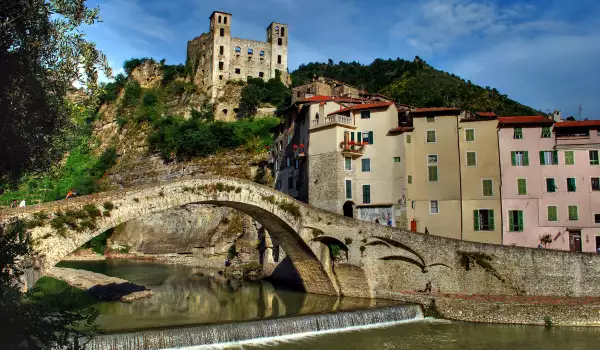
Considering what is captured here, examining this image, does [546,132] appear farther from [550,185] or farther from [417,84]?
[417,84]

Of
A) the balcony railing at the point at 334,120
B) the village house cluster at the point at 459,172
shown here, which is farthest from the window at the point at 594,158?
the balcony railing at the point at 334,120

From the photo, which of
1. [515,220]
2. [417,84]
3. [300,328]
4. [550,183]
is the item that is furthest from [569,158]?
[417,84]

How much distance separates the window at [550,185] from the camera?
99.1 ft

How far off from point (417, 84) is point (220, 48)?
93.2 feet

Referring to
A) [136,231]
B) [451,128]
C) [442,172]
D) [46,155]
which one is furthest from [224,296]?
[136,231]

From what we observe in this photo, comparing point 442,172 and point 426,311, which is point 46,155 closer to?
point 426,311

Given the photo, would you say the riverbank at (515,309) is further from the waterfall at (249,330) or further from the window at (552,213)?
the window at (552,213)

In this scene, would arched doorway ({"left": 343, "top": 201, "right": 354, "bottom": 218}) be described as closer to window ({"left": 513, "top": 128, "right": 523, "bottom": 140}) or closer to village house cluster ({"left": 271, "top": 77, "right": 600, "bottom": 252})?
village house cluster ({"left": 271, "top": 77, "right": 600, "bottom": 252})

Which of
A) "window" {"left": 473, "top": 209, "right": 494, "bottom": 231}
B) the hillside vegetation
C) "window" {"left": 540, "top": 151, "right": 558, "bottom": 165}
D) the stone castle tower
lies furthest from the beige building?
the stone castle tower

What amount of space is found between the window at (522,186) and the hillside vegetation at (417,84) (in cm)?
1637

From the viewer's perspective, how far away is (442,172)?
3262cm

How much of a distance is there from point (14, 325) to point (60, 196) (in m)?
68.2

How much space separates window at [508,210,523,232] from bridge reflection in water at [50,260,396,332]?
10.1m

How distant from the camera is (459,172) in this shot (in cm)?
3206
